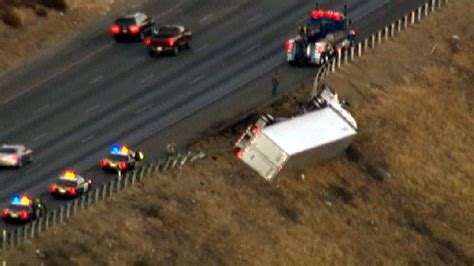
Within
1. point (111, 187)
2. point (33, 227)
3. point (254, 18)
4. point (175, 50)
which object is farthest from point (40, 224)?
point (254, 18)

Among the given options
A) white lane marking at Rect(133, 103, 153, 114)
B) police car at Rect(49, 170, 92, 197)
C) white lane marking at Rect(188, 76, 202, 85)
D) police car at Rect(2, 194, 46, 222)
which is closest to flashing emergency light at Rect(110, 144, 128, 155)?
police car at Rect(49, 170, 92, 197)

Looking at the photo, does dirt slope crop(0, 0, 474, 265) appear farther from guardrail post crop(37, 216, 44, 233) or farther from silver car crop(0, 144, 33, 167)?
silver car crop(0, 144, 33, 167)

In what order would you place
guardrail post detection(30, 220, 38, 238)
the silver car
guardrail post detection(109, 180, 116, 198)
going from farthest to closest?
the silver car < guardrail post detection(109, 180, 116, 198) < guardrail post detection(30, 220, 38, 238)

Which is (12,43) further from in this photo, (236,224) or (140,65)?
(236,224)

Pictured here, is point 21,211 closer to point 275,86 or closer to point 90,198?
point 90,198

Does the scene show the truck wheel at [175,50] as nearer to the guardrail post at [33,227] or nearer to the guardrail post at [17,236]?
the guardrail post at [33,227]

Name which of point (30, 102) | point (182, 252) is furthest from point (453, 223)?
point (30, 102)
